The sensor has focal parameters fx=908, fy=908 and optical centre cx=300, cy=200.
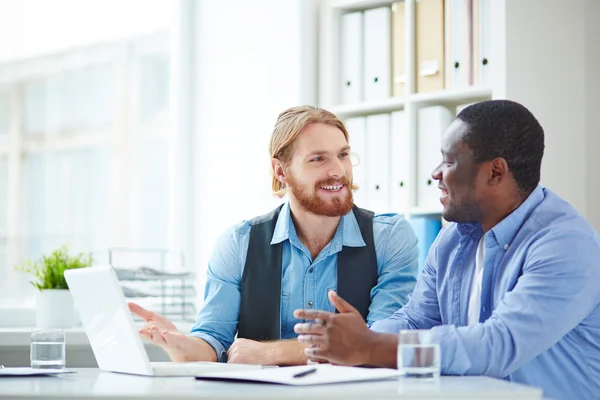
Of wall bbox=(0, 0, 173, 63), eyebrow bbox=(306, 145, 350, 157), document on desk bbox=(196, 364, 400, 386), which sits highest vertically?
wall bbox=(0, 0, 173, 63)

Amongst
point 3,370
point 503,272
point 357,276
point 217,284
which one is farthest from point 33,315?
point 503,272

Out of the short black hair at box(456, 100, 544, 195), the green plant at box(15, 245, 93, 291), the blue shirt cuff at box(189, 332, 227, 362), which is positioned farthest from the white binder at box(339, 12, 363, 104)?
the short black hair at box(456, 100, 544, 195)

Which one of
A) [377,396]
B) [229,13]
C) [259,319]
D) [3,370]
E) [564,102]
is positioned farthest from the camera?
[229,13]

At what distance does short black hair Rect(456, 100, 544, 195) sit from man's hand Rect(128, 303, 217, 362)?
810 mm

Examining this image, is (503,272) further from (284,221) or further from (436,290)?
(284,221)

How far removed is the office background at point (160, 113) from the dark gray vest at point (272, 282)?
0.76 m

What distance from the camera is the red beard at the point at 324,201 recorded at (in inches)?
99.5

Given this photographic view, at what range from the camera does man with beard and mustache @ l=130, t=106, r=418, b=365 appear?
8.11 ft

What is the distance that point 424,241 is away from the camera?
3.16 meters

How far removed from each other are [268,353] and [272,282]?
1.02 ft

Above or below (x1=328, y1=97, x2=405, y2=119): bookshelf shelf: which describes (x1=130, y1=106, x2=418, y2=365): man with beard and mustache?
below

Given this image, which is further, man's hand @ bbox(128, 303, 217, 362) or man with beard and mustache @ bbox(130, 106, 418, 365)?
man with beard and mustache @ bbox(130, 106, 418, 365)

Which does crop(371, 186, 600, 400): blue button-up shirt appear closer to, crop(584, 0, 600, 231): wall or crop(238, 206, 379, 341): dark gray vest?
crop(238, 206, 379, 341): dark gray vest

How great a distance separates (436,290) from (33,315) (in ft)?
6.98
